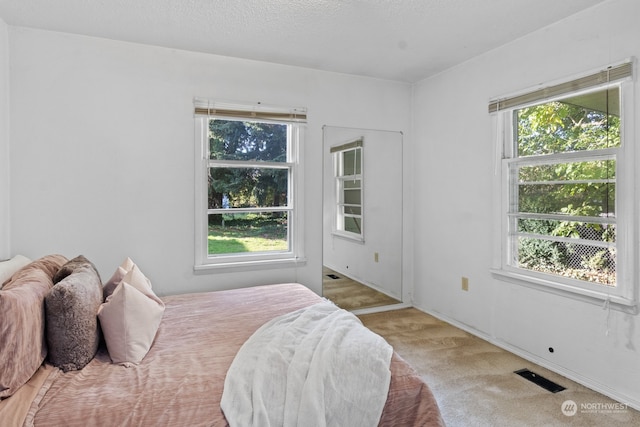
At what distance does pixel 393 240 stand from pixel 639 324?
2.19 metres

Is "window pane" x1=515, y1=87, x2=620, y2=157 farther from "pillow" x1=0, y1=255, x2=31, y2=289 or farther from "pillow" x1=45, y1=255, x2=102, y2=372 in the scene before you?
"pillow" x1=0, y1=255, x2=31, y2=289

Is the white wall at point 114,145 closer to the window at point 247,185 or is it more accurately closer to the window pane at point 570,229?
the window at point 247,185

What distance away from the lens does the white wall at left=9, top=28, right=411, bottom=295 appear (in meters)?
2.79

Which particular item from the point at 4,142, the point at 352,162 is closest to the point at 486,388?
the point at 352,162

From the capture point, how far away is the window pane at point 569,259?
2.42m

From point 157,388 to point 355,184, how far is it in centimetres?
273

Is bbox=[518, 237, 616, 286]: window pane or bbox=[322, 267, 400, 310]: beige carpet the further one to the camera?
bbox=[322, 267, 400, 310]: beige carpet

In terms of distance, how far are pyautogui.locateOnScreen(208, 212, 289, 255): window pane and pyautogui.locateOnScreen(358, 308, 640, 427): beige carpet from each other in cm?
130

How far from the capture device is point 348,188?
382cm

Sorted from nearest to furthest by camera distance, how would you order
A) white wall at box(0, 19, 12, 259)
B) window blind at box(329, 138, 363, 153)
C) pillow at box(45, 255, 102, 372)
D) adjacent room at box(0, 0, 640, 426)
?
pillow at box(45, 255, 102, 372), adjacent room at box(0, 0, 640, 426), white wall at box(0, 19, 12, 259), window blind at box(329, 138, 363, 153)

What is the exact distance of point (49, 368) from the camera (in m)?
1.58

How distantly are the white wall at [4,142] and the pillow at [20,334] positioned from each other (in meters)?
1.38

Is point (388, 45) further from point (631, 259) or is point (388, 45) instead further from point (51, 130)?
point (51, 130)

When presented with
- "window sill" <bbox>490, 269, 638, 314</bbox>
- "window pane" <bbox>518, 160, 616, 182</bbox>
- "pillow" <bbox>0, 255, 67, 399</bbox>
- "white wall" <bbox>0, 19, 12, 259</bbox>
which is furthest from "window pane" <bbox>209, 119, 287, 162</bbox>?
"window sill" <bbox>490, 269, 638, 314</bbox>
